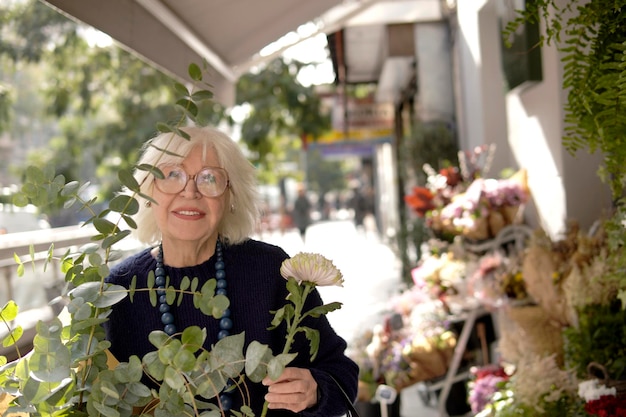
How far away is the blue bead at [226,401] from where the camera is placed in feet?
6.70

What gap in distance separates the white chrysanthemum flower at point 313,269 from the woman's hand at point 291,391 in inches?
11.1

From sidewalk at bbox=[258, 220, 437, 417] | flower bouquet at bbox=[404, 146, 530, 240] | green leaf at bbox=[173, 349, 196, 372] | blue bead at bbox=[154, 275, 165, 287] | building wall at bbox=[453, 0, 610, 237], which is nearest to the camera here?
green leaf at bbox=[173, 349, 196, 372]

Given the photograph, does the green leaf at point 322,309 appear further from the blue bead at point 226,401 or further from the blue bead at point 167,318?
the blue bead at point 167,318

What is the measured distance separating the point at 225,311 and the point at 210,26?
247 cm

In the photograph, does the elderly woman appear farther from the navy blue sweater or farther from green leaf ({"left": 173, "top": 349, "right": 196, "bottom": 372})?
green leaf ({"left": 173, "top": 349, "right": 196, "bottom": 372})

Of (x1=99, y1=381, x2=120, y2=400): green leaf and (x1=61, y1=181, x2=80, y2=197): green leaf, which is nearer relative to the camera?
(x1=99, y1=381, x2=120, y2=400): green leaf

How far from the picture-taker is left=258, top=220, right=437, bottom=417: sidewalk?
616 cm

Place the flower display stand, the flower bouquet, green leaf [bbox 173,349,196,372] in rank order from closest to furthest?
green leaf [bbox 173,349,196,372], the flower bouquet, the flower display stand

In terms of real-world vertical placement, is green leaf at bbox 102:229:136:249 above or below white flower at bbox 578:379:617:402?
above

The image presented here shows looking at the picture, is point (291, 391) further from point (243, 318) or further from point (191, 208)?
point (191, 208)

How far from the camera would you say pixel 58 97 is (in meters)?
13.7

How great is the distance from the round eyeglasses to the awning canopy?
0.60 m

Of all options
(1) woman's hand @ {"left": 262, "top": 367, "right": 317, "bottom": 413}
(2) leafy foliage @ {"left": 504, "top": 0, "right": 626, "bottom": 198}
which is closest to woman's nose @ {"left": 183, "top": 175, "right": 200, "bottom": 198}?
(1) woman's hand @ {"left": 262, "top": 367, "right": 317, "bottom": 413}

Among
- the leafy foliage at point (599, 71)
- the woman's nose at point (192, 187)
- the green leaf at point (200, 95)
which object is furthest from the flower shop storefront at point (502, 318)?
the green leaf at point (200, 95)
